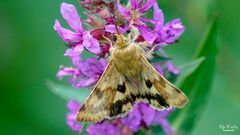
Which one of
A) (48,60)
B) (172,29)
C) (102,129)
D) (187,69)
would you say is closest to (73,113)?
(102,129)

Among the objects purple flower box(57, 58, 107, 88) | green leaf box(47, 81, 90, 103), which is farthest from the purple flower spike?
green leaf box(47, 81, 90, 103)

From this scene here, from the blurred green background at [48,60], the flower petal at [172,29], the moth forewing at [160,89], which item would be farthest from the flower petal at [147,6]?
the blurred green background at [48,60]

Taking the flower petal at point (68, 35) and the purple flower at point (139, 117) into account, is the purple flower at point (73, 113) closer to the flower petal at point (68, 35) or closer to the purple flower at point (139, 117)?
the purple flower at point (139, 117)

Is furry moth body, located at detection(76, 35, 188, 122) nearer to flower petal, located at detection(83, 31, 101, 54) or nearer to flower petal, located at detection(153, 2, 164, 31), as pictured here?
flower petal, located at detection(83, 31, 101, 54)

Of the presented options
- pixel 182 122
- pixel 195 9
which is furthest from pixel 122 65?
pixel 195 9

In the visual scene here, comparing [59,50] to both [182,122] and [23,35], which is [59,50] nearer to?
[23,35]

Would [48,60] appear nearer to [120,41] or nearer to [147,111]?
[147,111]
